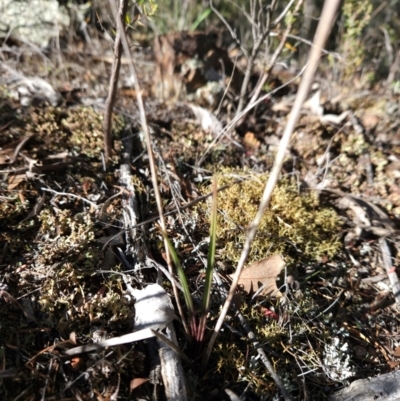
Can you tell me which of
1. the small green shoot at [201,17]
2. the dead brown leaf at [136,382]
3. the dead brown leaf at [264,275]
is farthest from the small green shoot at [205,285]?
the small green shoot at [201,17]

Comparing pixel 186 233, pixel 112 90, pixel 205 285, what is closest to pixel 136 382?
pixel 205 285

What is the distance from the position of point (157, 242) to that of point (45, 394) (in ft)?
2.91

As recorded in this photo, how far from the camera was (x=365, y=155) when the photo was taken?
282cm

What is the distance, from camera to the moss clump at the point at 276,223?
202 centimetres

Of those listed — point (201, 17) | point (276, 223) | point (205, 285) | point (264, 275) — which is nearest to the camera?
point (205, 285)

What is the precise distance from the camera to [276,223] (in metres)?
2.15

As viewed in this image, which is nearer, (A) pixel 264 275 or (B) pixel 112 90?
(A) pixel 264 275

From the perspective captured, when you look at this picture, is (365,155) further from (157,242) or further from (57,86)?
(57,86)

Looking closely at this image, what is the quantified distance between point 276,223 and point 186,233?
0.58 m

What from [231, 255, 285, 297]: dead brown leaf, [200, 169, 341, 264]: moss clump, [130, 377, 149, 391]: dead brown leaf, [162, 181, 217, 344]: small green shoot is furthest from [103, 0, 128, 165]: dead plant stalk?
[130, 377, 149, 391]: dead brown leaf

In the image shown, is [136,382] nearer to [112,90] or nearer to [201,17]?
[112,90]

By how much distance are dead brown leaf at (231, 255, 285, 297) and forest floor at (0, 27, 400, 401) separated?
1.3 inches

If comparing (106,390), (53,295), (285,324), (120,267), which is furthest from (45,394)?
(285,324)

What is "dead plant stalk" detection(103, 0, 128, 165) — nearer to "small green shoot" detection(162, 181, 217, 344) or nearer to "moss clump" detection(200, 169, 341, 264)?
"moss clump" detection(200, 169, 341, 264)
